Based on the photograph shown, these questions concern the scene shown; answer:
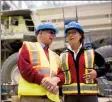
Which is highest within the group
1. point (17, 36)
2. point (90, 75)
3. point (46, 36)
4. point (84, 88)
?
point (17, 36)

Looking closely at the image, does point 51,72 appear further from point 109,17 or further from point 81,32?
point 109,17

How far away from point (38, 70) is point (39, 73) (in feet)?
0.13

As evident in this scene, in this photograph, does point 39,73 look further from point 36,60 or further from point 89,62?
point 89,62

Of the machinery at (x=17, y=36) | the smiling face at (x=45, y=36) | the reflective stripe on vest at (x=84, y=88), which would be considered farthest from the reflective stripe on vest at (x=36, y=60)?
the machinery at (x=17, y=36)

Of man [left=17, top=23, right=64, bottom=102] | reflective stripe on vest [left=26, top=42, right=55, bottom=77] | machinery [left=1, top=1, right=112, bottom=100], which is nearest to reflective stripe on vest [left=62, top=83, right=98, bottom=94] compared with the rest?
man [left=17, top=23, right=64, bottom=102]

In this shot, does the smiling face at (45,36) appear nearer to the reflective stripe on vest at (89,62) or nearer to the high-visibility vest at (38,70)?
the high-visibility vest at (38,70)

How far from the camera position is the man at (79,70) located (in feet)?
10.2

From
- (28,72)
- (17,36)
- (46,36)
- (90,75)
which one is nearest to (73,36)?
(46,36)

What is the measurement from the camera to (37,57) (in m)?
3.04

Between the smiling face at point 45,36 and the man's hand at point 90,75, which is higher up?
the smiling face at point 45,36

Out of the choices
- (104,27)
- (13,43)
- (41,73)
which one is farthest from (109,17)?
(41,73)

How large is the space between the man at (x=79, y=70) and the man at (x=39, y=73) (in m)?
0.12

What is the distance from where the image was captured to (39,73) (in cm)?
297

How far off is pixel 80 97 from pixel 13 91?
106 inches
